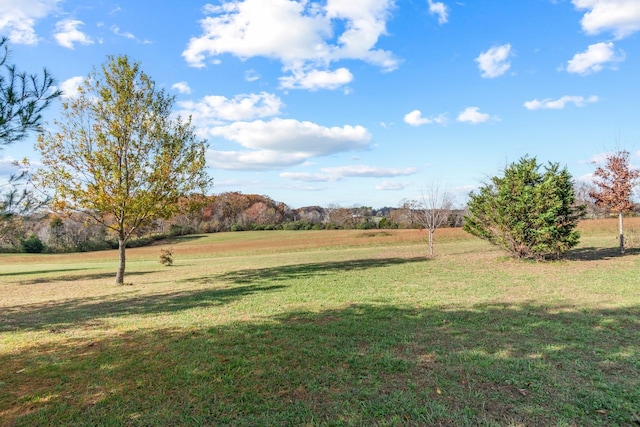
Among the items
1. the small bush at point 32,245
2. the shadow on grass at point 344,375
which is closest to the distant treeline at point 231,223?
the small bush at point 32,245

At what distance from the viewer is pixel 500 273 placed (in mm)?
13266

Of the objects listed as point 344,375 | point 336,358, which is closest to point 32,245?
point 336,358

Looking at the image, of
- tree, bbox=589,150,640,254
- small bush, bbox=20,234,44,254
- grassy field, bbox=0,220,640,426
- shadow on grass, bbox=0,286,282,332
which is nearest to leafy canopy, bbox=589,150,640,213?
tree, bbox=589,150,640,254

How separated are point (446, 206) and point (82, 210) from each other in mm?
21202

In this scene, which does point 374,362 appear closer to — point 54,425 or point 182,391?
point 182,391

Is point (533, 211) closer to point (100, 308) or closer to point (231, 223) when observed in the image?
point (100, 308)

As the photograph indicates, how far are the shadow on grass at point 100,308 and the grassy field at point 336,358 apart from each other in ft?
0.31

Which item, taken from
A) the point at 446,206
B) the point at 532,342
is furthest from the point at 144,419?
the point at 446,206

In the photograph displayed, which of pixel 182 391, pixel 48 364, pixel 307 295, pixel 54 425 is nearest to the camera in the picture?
pixel 54 425

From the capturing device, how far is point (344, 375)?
4406 millimetres

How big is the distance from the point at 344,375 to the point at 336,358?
583mm

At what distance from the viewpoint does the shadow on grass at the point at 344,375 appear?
139 inches

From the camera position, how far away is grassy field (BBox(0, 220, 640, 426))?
360 centimetres

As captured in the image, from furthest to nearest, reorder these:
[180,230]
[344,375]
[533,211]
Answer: [180,230] < [533,211] < [344,375]
